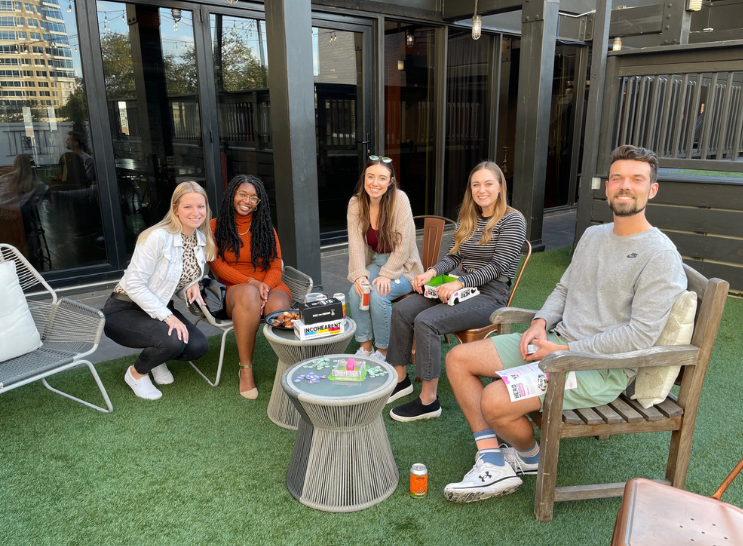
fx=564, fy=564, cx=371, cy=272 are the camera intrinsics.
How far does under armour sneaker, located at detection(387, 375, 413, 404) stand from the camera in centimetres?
316

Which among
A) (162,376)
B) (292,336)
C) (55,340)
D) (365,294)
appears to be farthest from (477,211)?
(55,340)

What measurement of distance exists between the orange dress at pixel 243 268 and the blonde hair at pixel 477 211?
44.6 inches

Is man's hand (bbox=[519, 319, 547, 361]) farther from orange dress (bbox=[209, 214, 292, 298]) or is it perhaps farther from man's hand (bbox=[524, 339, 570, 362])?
orange dress (bbox=[209, 214, 292, 298])

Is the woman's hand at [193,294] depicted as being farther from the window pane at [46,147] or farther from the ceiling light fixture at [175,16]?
the ceiling light fixture at [175,16]

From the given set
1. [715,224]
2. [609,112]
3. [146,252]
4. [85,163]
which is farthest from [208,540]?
[609,112]

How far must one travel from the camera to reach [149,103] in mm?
5164

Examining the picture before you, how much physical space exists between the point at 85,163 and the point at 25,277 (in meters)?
2.01

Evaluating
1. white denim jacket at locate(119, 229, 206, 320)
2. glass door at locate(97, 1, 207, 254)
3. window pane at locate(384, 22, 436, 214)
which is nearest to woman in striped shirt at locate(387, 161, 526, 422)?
white denim jacket at locate(119, 229, 206, 320)

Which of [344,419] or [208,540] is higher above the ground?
[344,419]

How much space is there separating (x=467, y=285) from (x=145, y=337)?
177cm

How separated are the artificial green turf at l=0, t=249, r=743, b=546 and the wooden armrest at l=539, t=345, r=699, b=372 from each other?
0.65m

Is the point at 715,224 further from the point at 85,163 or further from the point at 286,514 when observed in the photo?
the point at 85,163

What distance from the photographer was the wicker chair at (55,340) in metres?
2.72

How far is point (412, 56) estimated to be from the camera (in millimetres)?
6957
